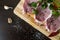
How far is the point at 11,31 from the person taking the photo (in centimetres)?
169

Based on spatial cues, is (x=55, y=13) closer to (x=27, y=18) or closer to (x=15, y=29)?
(x=27, y=18)

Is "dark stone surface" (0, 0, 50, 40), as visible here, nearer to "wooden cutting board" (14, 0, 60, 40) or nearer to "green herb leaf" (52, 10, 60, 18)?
"wooden cutting board" (14, 0, 60, 40)

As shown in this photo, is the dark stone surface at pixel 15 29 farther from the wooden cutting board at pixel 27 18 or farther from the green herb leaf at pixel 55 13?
the green herb leaf at pixel 55 13

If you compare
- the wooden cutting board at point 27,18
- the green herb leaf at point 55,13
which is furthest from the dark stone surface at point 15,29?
the green herb leaf at point 55,13

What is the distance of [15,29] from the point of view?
1.69m

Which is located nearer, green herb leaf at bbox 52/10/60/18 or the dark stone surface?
green herb leaf at bbox 52/10/60/18

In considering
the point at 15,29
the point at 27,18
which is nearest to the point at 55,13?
the point at 27,18

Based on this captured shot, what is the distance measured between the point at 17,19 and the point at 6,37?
0.13 meters

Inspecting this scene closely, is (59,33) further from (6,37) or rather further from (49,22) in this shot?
(6,37)

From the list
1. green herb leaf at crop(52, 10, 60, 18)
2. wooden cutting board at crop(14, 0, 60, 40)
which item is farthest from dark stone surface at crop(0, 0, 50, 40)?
green herb leaf at crop(52, 10, 60, 18)

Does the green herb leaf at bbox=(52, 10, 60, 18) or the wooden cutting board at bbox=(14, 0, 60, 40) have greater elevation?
the green herb leaf at bbox=(52, 10, 60, 18)

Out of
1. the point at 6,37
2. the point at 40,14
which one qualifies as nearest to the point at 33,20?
the point at 40,14

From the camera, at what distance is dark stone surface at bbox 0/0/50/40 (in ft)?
5.49

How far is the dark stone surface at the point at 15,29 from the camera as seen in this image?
5.49 ft
